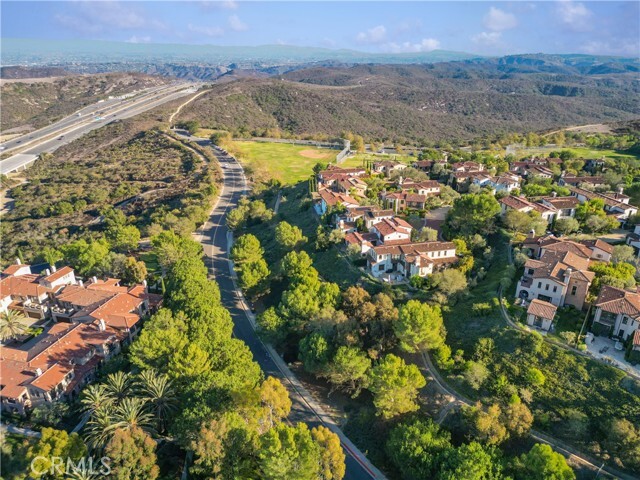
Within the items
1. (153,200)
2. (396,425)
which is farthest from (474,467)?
(153,200)

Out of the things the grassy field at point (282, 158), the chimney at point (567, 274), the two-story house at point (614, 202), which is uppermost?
the two-story house at point (614, 202)

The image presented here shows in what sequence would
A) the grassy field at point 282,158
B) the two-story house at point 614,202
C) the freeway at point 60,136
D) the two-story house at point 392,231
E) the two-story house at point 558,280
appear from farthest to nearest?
1. the freeway at point 60,136
2. the grassy field at point 282,158
3. the two-story house at point 614,202
4. the two-story house at point 392,231
5. the two-story house at point 558,280

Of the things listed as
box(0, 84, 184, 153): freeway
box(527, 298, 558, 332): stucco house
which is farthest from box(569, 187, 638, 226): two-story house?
box(0, 84, 184, 153): freeway

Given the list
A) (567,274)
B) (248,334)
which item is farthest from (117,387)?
(567,274)

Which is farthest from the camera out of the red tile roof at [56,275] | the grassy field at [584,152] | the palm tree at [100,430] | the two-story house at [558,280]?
the grassy field at [584,152]

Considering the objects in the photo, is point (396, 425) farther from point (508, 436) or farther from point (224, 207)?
point (224, 207)

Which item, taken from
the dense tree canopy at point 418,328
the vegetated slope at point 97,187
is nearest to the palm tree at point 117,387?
the dense tree canopy at point 418,328

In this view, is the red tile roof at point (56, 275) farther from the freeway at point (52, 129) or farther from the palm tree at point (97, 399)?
the freeway at point (52, 129)

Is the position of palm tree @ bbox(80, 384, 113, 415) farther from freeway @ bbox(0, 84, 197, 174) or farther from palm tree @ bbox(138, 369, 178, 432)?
freeway @ bbox(0, 84, 197, 174)
